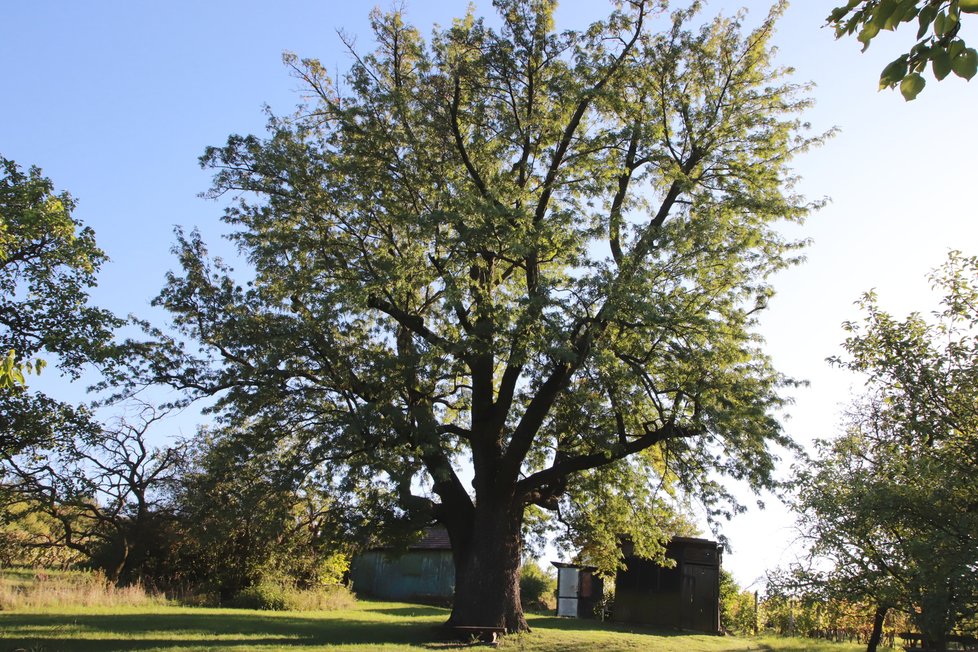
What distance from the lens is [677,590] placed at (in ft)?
92.1

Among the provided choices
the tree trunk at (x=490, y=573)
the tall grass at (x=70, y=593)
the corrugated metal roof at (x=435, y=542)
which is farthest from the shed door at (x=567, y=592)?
the tall grass at (x=70, y=593)

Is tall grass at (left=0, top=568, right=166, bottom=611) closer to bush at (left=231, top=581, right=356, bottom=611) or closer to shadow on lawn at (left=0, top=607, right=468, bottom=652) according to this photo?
shadow on lawn at (left=0, top=607, right=468, bottom=652)

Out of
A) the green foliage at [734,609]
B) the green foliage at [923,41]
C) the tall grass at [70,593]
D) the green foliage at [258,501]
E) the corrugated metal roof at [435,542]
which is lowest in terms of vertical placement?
the green foliage at [734,609]

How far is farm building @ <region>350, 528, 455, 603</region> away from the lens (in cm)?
3684

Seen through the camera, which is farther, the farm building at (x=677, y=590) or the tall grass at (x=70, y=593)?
the farm building at (x=677, y=590)

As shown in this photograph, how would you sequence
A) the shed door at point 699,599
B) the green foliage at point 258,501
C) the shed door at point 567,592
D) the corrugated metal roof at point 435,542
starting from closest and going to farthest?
the green foliage at point 258,501 < the shed door at point 699,599 < the shed door at point 567,592 < the corrugated metal roof at point 435,542

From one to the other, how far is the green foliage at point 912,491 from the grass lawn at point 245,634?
589 cm

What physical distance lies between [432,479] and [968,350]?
1176cm

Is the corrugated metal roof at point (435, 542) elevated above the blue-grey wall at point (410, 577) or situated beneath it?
elevated above

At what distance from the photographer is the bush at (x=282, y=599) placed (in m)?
22.7

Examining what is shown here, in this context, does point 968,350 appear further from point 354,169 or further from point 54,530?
point 54,530

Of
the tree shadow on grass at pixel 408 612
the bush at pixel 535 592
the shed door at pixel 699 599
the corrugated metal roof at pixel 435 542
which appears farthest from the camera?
the corrugated metal roof at pixel 435 542

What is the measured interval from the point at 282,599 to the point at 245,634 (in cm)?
822

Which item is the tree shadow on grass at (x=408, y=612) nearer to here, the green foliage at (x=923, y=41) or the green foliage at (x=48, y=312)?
the green foliage at (x=48, y=312)
